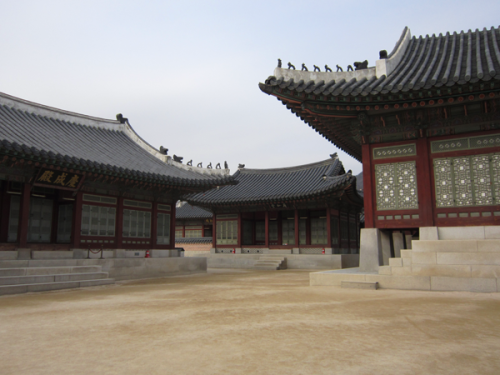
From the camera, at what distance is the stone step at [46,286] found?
10312mm

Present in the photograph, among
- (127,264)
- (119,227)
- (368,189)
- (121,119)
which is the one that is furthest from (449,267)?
(121,119)

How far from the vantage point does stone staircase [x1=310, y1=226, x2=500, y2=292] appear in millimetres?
9109

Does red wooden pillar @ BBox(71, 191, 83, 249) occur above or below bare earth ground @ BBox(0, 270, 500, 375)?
above

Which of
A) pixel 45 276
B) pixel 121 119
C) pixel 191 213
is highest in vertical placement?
pixel 121 119

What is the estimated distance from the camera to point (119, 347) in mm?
4668

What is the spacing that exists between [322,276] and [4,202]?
38.9ft

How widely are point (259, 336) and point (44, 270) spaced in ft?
32.7

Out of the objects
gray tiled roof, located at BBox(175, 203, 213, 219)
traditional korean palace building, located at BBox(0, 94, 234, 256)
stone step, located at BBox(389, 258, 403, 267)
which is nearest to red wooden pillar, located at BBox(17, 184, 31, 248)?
traditional korean palace building, located at BBox(0, 94, 234, 256)

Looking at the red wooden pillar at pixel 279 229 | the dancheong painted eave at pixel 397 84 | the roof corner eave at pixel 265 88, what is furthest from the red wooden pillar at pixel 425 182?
the red wooden pillar at pixel 279 229

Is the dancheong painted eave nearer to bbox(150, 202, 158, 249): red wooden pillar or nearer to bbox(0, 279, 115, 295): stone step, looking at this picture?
bbox(0, 279, 115, 295): stone step

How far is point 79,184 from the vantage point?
15266 mm

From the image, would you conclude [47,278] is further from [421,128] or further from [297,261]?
[297,261]

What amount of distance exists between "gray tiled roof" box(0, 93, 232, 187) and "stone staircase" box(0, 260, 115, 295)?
361 centimetres

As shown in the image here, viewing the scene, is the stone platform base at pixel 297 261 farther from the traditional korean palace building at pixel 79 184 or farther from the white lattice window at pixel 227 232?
the traditional korean palace building at pixel 79 184
